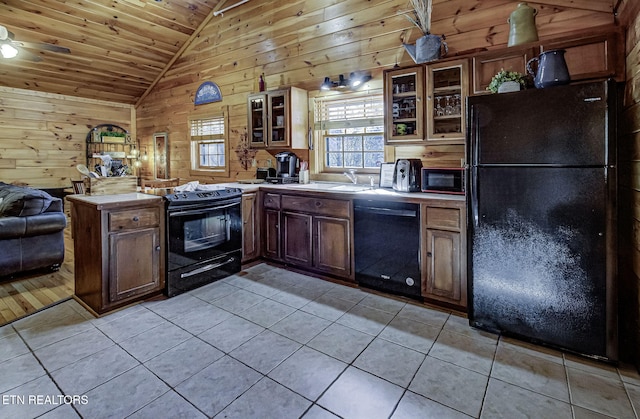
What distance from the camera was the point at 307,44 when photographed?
13.6 ft

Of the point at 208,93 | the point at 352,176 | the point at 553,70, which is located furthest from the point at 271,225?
the point at 553,70

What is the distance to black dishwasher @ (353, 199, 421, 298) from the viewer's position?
113 inches

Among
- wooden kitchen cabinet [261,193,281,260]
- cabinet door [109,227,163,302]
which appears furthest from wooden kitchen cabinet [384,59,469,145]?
cabinet door [109,227,163,302]

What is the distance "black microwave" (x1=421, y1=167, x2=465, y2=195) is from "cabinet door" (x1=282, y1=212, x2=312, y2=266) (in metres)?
1.22

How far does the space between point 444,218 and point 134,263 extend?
257cm

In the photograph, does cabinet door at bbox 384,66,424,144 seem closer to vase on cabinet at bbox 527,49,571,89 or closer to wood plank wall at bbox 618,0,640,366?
vase on cabinet at bbox 527,49,571,89

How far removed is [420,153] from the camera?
3385mm

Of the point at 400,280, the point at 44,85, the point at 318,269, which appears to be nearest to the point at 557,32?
the point at 400,280

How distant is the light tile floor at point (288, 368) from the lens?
5.51 ft

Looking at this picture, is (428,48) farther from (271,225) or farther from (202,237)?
(202,237)

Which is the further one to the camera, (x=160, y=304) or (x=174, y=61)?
(x=174, y=61)

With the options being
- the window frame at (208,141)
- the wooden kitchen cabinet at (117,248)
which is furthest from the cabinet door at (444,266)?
the window frame at (208,141)

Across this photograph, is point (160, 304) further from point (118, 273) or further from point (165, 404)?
point (165, 404)

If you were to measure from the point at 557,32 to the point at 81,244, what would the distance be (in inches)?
169
